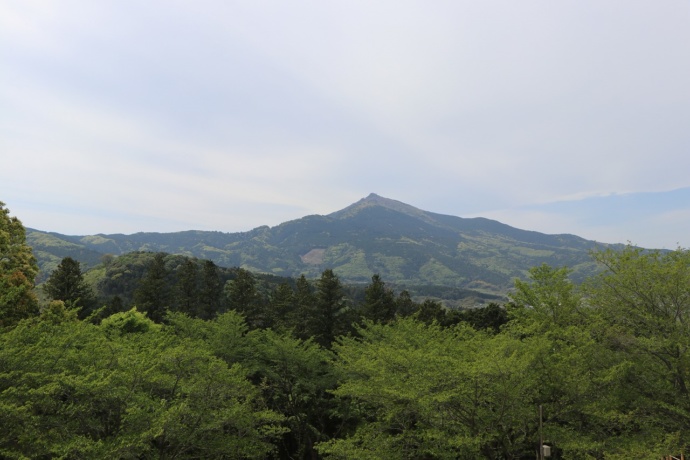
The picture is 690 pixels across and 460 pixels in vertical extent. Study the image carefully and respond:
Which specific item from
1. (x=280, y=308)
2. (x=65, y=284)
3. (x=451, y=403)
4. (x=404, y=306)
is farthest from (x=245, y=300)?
(x=451, y=403)

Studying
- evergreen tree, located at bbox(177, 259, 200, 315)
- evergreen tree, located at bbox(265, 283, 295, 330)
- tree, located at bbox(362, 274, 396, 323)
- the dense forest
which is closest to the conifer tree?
tree, located at bbox(362, 274, 396, 323)

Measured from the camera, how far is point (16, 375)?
12.5 meters

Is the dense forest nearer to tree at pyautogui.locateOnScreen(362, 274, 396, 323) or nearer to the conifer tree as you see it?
the conifer tree

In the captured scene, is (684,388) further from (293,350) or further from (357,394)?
(293,350)

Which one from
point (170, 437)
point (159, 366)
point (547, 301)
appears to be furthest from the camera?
point (547, 301)

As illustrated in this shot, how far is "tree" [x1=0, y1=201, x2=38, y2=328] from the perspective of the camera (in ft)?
57.4

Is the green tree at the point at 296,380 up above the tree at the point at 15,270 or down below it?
below

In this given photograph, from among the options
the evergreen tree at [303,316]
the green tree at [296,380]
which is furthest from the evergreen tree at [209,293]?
the green tree at [296,380]

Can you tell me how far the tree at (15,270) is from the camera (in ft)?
57.4

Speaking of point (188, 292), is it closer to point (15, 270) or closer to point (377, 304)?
point (377, 304)

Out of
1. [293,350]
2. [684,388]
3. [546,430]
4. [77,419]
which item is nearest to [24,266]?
[77,419]

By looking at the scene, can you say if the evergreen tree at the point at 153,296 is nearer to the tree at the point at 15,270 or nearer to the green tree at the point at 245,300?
the green tree at the point at 245,300

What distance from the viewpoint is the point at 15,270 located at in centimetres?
1925

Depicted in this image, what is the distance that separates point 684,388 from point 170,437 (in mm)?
22140
